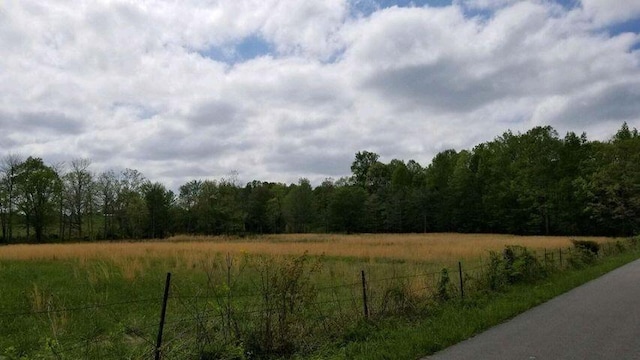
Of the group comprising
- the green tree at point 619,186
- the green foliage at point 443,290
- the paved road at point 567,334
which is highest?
the green tree at point 619,186

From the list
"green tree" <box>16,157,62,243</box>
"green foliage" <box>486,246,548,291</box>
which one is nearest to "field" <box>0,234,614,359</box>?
"green foliage" <box>486,246,548,291</box>

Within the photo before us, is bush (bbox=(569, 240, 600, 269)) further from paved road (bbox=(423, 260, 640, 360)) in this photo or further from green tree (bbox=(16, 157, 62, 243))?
green tree (bbox=(16, 157, 62, 243))

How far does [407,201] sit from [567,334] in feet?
294

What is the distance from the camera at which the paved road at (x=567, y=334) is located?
7.14 m

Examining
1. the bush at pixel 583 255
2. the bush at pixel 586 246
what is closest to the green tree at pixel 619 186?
the bush at pixel 586 246

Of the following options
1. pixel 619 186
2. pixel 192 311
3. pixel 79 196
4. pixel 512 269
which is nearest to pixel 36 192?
pixel 79 196

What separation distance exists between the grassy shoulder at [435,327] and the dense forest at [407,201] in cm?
5569

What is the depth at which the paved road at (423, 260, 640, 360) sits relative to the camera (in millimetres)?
7137

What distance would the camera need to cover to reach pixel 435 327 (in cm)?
881

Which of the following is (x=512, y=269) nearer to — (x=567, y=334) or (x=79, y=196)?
(x=567, y=334)

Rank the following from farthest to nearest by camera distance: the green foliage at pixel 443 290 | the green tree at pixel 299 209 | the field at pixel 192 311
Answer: the green tree at pixel 299 209, the green foliage at pixel 443 290, the field at pixel 192 311

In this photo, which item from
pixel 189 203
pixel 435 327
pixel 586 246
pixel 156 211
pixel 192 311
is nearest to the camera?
pixel 435 327

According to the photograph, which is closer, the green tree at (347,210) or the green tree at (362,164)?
the green tree at (347,210)

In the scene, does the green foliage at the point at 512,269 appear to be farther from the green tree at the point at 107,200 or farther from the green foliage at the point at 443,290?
the green tree at the point at 107,200
